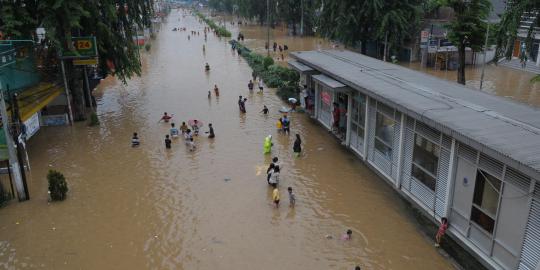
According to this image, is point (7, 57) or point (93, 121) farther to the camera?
point (93, 121)

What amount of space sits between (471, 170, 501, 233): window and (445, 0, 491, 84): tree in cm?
2034

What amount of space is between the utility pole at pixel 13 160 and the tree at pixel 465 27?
1016 inches

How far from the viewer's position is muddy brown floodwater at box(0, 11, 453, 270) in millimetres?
11609

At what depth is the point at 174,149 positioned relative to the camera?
20.0 meters

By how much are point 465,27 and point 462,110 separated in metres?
19.2

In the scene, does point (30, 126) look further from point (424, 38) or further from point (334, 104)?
point (424, 38)

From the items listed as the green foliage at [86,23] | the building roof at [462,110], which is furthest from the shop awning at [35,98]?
the building roof at [462,110]

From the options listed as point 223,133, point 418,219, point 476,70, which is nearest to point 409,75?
point 418,219

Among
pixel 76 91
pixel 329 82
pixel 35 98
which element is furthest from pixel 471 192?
pixel 76 91

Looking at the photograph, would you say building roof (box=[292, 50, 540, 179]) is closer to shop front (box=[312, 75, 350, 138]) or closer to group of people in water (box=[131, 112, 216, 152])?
shop front (box=[312, 75, 350, 138])

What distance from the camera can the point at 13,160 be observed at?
14078 millimetres

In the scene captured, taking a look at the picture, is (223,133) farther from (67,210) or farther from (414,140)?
(414,140)

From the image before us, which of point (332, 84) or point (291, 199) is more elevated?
point (332, 84)

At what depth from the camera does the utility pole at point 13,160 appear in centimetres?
1357
